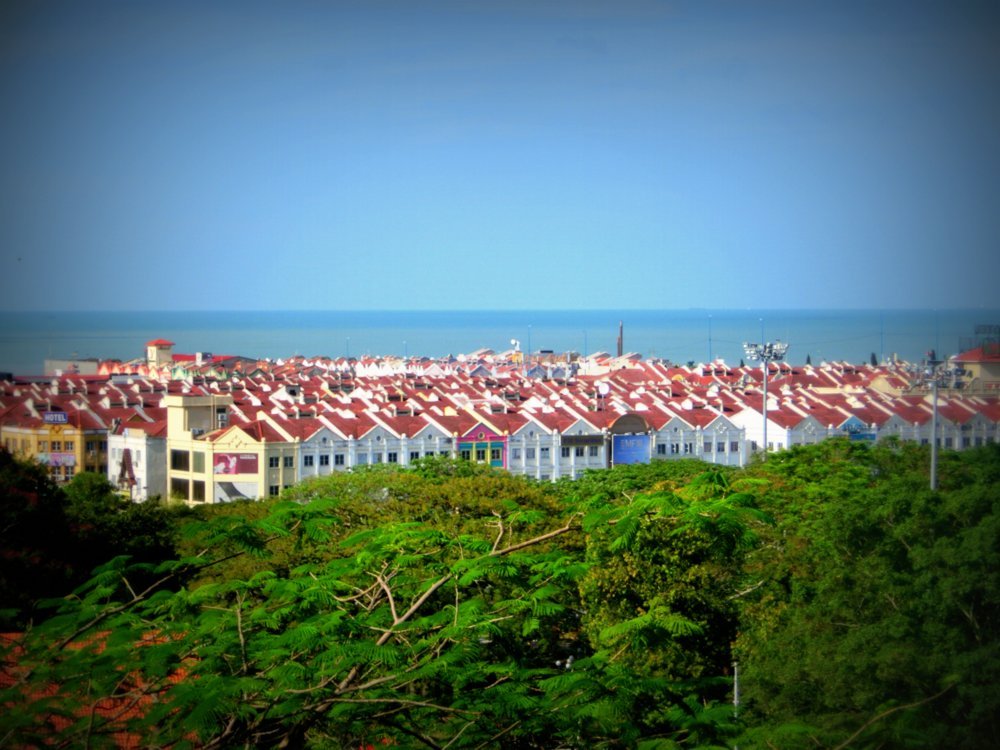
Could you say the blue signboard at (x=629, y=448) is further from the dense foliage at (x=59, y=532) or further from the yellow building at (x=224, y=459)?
the dense foliage at (x=59, y=532)

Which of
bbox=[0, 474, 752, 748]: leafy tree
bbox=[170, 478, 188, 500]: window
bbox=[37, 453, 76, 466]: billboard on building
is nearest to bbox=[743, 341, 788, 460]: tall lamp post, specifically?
bbox=[170, 478, 188, 500]: window

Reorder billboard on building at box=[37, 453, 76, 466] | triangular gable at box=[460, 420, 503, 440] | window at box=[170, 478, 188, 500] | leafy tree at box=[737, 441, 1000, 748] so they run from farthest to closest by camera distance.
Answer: triangular gable at box=[460, 420, 503, 440]
window at box=[170, 478, 188, 500]
billboard on building at box=[37, 453, 76, 466]
leafy tree at box=[737, 441, 1000, 748]

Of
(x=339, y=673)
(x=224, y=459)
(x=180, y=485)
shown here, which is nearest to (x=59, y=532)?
(x=339, y=673)

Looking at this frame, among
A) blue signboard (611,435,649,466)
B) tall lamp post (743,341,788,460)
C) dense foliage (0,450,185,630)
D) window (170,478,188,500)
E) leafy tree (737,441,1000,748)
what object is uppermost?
tall lamp post (743,341,788,460)

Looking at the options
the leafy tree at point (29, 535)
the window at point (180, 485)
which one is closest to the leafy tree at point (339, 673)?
the leafy tree at point (29, 535)

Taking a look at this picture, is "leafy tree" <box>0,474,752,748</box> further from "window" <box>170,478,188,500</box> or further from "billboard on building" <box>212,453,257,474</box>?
"window" <box>170,478,188,500</box>

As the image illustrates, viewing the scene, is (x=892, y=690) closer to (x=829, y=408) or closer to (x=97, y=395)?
(x=97, y=395)
